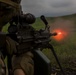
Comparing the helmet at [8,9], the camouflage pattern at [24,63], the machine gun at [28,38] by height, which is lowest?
the camouflage pattern at [24,63]

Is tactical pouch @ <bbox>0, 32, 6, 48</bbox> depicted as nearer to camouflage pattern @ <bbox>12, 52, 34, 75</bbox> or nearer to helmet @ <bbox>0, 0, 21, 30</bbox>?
helmet @ <bbox>0, 0, 21, 30</bbox>

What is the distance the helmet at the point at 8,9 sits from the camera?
18.6 ft

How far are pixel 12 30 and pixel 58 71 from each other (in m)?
6.46

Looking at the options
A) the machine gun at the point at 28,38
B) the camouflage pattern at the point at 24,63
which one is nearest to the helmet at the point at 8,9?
the machine gun at the point at 28,38

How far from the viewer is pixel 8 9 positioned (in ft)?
19.1

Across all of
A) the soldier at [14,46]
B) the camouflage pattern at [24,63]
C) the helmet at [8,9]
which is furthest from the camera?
the camouflage pattern at [24,63]

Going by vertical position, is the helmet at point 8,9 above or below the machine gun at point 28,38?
above

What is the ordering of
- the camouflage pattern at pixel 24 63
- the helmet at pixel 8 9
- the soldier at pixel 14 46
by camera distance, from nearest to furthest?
the helmet at pixel 8 9, the soldier at pixel 14 46, the camouflage pattern at pixel 24 63

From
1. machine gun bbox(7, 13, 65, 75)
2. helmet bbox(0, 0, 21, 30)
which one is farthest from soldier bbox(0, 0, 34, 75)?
machine gun bbox(7, 13, 65, 75)

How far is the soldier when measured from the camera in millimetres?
5766

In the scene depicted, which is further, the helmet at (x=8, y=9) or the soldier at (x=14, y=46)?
the soldier at (x=14, y=46)

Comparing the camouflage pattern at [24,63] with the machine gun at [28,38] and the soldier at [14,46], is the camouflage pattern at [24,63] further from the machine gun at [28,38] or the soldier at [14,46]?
the machine gun at [28,38]

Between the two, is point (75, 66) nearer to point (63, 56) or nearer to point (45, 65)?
point (63, 56)

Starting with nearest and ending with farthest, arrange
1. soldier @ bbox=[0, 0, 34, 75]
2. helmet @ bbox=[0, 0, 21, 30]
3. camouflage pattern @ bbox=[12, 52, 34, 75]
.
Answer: helmet @ bbox=[0, 0, 21, 30]
soldier @ bbox=[0, 0, 34, 75]
camouflage pattern @ bbox=[12, 52, 34, 75]
